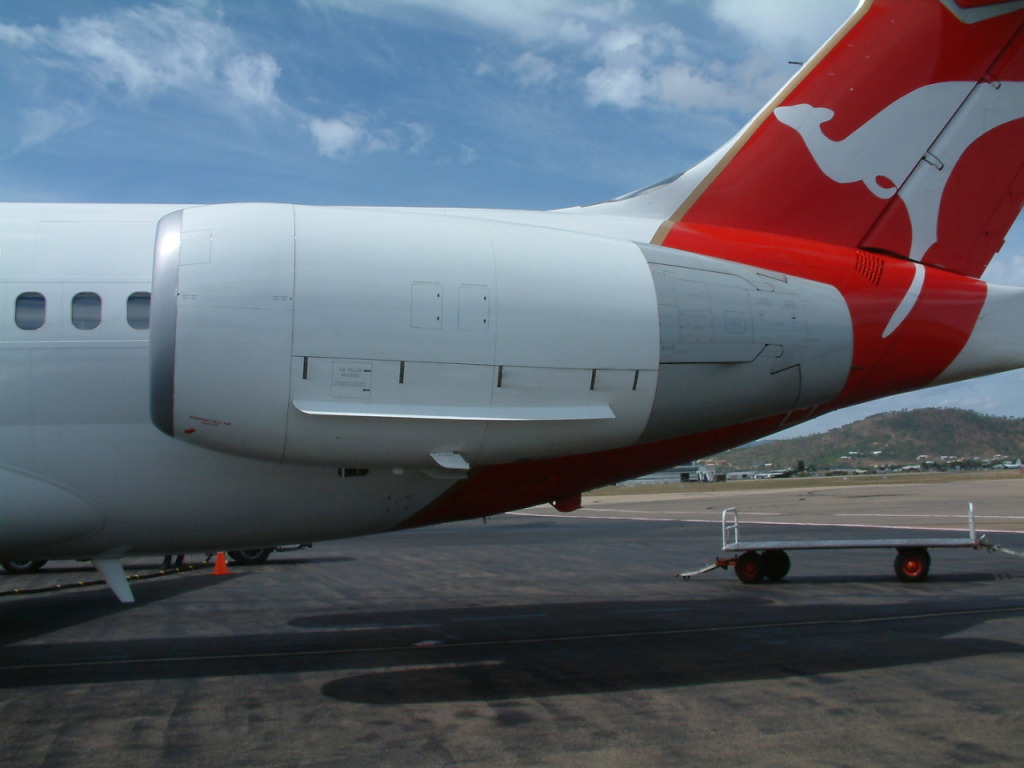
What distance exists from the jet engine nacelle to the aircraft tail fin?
6.22ft

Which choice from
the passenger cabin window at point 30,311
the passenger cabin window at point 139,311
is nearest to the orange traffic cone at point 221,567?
the passenger cabin window at point 30,311

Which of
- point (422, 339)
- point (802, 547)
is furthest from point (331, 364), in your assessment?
point (802, 547)

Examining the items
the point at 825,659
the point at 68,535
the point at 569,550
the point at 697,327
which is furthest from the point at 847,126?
the point at 569,550

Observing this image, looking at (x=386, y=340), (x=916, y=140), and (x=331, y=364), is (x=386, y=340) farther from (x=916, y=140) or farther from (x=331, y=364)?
(x=916, y=140)

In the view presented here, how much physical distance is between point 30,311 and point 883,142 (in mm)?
8406

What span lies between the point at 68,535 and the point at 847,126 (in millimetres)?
8503

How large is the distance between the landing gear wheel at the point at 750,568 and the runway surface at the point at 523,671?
30 cm

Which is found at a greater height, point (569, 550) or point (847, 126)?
point (847, 126)

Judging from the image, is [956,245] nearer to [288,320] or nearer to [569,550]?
[288,320]

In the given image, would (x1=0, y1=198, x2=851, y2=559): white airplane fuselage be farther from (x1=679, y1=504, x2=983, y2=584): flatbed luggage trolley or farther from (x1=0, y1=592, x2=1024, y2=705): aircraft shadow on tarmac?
(x1=679, y1=504, x2=983, y2=584): flatbed luggage trolley

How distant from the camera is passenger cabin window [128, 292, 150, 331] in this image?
6.91 m

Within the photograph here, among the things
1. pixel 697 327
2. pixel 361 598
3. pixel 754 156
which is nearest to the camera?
pixel 697 327

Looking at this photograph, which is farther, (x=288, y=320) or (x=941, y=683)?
(x=941, y=683)

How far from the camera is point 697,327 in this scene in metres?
7.01
